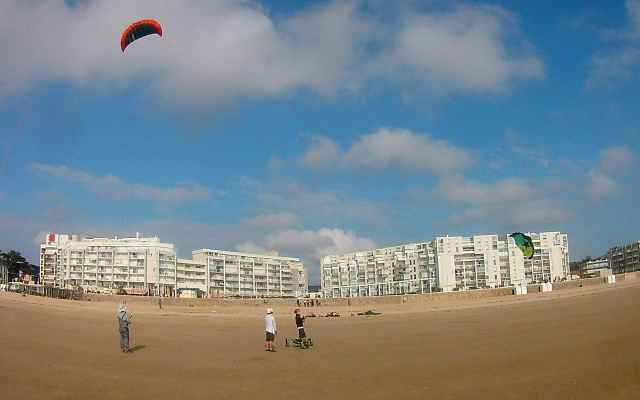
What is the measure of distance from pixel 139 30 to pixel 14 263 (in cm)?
10771

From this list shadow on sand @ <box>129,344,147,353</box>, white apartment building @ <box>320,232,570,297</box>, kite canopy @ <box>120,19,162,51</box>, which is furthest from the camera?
white apartment building @ <box>320,232,570,297</box>

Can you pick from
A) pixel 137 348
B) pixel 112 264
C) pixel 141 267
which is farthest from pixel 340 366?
pixel 112 264

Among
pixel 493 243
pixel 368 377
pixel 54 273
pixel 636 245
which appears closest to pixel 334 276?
pixel 493 243

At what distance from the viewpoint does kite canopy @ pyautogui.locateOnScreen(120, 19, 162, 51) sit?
2798cm

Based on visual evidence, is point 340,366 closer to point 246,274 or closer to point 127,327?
point 127,327

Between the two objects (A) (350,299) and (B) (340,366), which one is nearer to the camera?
(B) (340,366)

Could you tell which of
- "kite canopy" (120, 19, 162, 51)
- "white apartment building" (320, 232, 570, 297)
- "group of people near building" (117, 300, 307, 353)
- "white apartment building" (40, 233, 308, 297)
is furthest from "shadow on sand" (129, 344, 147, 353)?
"white apartment building" (320, 232, 570, 297)

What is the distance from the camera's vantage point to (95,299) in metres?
51.6

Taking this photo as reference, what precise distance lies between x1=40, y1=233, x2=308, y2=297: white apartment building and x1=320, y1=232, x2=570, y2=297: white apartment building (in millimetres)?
32829

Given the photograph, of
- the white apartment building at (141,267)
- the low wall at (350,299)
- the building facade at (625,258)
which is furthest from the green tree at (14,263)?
the building facade at (625,258)

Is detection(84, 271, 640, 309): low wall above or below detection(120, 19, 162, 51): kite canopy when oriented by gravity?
below

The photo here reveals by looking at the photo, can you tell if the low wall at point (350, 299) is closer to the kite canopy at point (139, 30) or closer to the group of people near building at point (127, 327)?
the kite canopy at point (139, 30)

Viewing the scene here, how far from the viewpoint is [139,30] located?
92.5ft

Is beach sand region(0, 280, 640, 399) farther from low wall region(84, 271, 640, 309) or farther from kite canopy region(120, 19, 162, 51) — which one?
low wall region(84, 271, 640, 309)
